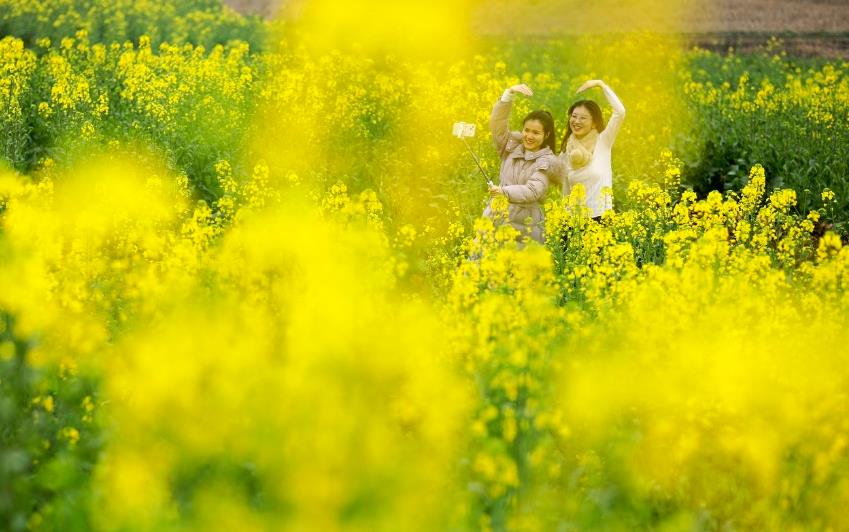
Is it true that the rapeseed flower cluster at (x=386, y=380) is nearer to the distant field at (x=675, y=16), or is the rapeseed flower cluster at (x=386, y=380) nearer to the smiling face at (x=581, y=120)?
the smiling face at (x=581, y=120)

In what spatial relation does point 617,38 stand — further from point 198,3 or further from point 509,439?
point 509,439

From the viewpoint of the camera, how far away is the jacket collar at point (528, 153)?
6.60 meters

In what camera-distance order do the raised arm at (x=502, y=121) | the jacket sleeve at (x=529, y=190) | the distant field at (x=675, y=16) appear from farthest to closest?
the distant field at (x=675, y=16) → the raised arm at (x=502, y=121) → the jacket sleeve at (x=529, y=190)

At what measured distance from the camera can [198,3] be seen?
26312 millimetres

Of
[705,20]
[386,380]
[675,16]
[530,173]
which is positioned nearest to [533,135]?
[530,173]

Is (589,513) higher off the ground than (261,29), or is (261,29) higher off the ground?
(261,29)

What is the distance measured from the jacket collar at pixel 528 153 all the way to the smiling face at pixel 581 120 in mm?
698

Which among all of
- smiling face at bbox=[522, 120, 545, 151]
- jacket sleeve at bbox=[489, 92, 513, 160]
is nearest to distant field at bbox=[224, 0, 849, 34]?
jacket sleeve at bbox=[489, 92, 513, 160]

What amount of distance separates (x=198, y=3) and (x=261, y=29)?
6813 millimetres

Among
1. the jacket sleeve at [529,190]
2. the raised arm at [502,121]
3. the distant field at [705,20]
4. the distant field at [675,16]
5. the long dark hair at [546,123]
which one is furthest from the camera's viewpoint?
the distant field at [675,16]

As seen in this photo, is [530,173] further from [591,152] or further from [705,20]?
[705,20]

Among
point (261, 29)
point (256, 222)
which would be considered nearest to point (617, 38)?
point (261, 29)

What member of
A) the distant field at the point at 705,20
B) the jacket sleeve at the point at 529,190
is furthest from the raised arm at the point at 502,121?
the distant field at the point at 705,20

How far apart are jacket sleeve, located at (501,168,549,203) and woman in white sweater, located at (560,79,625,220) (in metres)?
0.76
